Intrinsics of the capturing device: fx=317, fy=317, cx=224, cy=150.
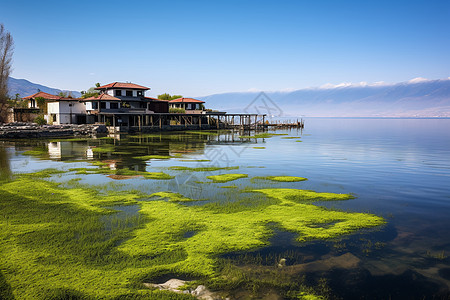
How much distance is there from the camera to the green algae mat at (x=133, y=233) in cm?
750

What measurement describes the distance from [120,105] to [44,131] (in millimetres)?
22489

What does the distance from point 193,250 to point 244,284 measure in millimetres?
2253

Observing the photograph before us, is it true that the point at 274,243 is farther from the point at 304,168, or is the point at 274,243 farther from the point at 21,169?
the point at 21,169

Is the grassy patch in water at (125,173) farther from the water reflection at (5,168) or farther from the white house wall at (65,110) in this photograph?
the white house wall at (65,110)

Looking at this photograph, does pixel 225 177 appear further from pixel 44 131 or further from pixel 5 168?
pixel 44 131

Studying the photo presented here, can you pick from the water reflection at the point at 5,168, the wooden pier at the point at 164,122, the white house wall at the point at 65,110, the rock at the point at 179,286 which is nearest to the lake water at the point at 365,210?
the water reflection at the point at 5,168

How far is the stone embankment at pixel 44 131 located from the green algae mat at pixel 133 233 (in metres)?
39.1

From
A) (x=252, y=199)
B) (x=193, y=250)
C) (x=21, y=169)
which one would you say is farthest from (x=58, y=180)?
(x=193, y=250)

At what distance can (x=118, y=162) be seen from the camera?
84.7 feet

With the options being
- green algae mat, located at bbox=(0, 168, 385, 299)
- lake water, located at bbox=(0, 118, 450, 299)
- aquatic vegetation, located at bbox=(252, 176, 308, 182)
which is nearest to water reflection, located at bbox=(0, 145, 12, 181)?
lake water, located at bbox=(0, 118, 450, 299)

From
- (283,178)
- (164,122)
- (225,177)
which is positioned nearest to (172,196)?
(225,177)

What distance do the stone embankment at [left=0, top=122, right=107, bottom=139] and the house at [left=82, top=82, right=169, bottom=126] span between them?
5.96 m

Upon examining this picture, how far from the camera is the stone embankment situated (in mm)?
49094

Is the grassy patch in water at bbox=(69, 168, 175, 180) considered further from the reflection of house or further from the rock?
the reflection of house
